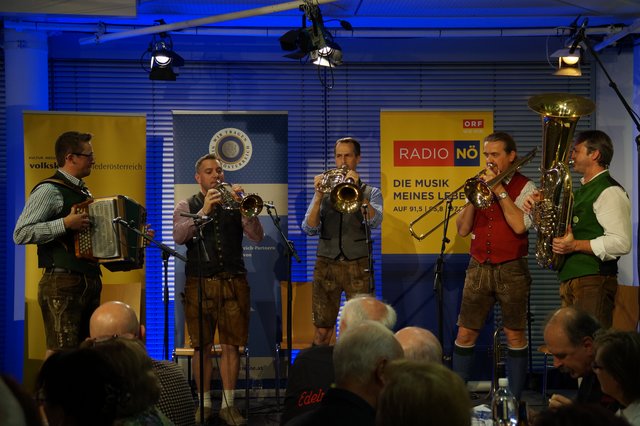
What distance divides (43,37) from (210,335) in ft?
10.9

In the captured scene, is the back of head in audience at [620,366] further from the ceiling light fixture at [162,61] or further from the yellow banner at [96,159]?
the ceiling light fixture at [162,61]

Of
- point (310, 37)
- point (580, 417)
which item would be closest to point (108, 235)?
point (310, 37)

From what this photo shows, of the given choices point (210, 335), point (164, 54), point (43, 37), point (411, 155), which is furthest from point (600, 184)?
point (43, 37)

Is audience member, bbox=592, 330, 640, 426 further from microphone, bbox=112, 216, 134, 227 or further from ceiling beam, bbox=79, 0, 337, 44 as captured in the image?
ceiling beam, bbox=79, 0, 337, 44

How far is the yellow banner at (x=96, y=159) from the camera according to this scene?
23.1ft

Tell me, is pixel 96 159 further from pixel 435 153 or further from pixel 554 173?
pixel 554 173

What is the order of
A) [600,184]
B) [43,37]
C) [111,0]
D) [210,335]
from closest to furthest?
[600,184], [210,335], [111,0], [43,37]

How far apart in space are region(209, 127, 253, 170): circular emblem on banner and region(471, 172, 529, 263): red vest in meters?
2.22

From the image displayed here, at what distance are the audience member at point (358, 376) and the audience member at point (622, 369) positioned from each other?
0.80 meters

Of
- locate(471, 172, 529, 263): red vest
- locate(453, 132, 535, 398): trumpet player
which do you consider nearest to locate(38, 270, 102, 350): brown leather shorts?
locate(453, 132, 535, 398): trumpet player

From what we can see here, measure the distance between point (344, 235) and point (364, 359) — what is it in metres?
3.89

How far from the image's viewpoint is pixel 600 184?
565 cm

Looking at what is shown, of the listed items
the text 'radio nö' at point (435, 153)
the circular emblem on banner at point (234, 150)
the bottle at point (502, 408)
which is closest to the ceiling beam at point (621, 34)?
the text 'radio nö' at point (435, 153)

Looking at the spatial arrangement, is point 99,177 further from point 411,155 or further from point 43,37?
point 411,155
